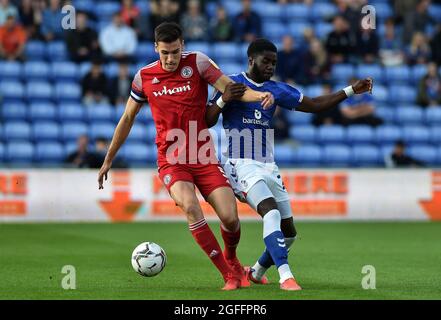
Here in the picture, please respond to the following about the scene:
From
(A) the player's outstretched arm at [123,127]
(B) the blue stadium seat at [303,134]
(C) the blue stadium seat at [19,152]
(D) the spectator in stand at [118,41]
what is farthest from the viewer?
(D) the spectator in stand at [118,41]

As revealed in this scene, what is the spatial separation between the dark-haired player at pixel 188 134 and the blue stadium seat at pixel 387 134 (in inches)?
460

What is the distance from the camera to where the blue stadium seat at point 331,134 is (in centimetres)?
2043

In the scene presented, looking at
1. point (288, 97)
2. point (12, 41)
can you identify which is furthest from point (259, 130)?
point (12, 41)

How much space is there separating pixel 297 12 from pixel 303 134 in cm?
367

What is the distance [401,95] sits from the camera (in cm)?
2166

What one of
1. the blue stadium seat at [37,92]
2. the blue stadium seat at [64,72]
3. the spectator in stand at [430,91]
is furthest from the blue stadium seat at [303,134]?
the blue stadium seat at [37,92]

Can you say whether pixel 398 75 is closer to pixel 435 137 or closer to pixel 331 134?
pixel 435 137

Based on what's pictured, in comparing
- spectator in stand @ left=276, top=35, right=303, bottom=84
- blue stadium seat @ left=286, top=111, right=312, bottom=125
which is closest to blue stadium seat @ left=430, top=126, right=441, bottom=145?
blue stadium seat @ left=286, top=111, right=312, bottom=125

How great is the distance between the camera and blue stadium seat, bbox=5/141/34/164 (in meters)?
18.9

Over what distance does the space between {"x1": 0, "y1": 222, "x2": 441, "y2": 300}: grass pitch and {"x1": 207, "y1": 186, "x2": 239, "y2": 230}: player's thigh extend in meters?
0.66

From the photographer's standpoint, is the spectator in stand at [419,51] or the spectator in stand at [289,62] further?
the spectator in stand at [419,51]

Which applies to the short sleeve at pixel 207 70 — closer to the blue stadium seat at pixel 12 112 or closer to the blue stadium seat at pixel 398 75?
the blue stadium seat at pixel 12 112
